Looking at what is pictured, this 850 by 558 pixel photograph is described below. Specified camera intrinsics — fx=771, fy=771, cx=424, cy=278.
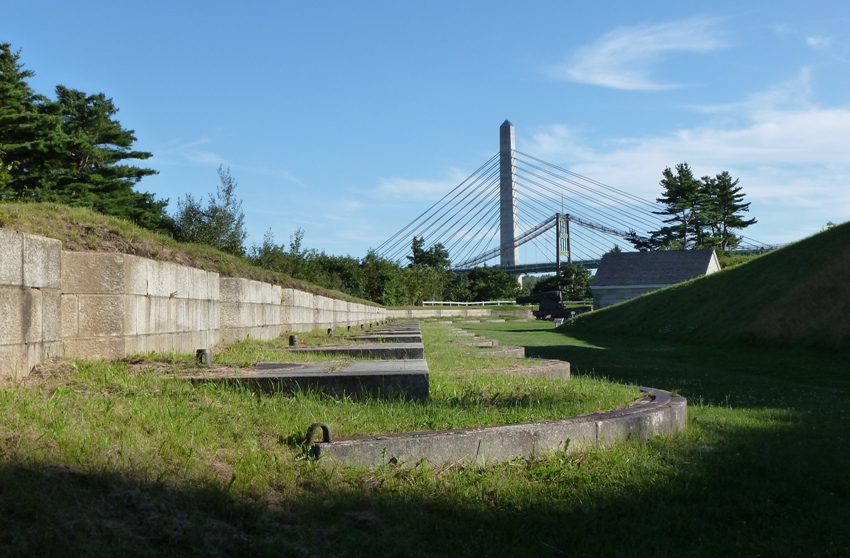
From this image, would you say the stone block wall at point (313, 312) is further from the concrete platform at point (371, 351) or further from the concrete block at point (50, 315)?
the concrete block at point (50, 315)

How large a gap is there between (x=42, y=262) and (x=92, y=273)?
796 mm

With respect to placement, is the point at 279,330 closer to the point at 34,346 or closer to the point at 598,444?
the point at 34,346

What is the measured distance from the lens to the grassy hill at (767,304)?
15.9 metres

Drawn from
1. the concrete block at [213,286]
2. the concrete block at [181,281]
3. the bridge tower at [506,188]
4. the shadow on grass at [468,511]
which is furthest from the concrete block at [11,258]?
the bridge tower at [506,188]

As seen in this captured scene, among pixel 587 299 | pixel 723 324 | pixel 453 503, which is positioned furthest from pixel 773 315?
pixel 587 299

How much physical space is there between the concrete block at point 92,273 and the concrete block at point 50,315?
30 centimetres

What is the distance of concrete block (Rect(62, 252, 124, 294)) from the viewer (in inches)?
214

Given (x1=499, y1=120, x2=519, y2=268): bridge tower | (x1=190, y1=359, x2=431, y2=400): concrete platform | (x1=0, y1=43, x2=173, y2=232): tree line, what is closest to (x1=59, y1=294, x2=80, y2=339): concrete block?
(x1=190, y1=359, x2=431, y2=400): concrete platform

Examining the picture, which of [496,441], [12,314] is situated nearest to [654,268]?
[496,441]

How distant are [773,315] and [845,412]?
1060 cm

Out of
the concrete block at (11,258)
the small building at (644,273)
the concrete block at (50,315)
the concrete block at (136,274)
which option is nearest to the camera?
the concrete block at (11,258)

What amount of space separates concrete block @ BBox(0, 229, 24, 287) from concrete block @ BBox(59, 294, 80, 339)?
93 centimetres

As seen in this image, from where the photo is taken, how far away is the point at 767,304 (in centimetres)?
1862

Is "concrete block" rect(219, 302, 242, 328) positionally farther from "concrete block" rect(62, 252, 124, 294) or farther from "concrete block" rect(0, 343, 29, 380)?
"concrete block" rect(0, 343, 29, 380)
